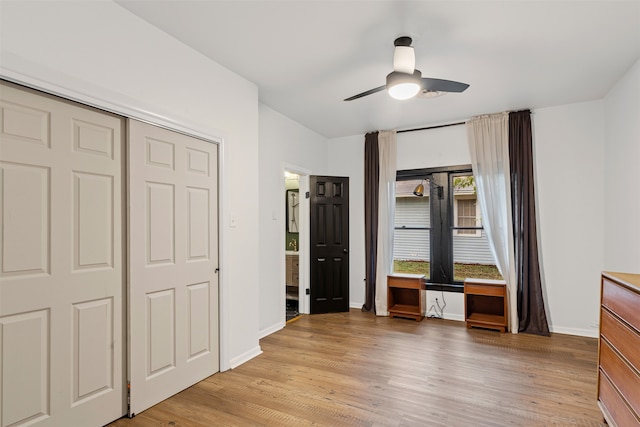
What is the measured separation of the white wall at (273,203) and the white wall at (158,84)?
0.64 m

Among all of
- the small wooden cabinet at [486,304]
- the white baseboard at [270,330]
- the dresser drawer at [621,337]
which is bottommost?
the white baseboard at [270,330]

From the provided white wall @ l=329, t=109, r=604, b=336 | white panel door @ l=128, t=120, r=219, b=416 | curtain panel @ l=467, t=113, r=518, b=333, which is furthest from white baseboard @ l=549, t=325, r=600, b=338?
white panel door @ l=128, t=120, r=219, b=416

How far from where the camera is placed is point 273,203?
4.44 m

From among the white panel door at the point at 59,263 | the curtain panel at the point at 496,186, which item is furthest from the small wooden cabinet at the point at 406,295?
the white panel door at the point at 59,263

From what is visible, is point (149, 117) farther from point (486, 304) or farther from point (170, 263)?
point (486, 304)

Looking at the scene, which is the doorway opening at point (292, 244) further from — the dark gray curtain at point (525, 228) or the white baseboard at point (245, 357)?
the dark gray curtain at point (525, 228)

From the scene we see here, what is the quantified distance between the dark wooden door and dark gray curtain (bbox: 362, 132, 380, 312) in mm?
303

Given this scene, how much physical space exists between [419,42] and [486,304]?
11.7ft

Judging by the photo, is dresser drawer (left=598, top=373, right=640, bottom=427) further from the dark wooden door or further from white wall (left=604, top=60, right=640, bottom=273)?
the dark wooden door

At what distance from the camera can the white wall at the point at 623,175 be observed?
123 inches

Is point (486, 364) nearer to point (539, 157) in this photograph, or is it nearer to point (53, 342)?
point (539, 157)

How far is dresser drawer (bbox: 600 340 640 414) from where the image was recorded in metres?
1.79

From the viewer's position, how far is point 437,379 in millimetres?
2924

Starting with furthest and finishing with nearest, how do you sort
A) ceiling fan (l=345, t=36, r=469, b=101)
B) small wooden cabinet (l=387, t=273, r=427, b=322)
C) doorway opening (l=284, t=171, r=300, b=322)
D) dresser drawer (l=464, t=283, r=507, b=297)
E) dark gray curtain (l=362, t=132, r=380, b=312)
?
doorway opening (l=284, t=171, r=300, b=322) → dark gray curtain (l=362, t=132, r=380, b=312) → small wooden cabinet (l=387, t=273, r=427, b=322) → dresser drawer (l=464, t=283, r=507, b=297) → ceiling fan (l=345, t=36, r=469, b=101)
